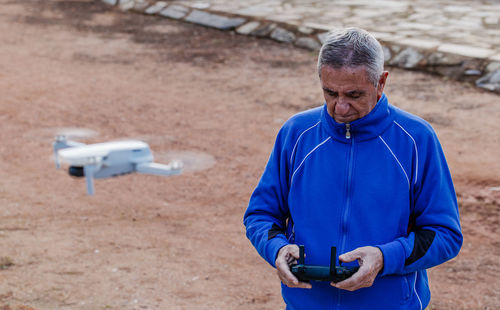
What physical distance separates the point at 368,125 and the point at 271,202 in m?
0.44

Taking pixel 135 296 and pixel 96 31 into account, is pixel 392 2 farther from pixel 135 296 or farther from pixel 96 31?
pixel 135 296

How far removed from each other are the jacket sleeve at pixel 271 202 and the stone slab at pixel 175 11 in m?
10.6

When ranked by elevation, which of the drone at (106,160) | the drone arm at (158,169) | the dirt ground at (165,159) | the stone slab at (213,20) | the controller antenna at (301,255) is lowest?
the dirt ground at (165,159)

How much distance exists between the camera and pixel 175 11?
12680mm

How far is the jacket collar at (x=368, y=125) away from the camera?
2.10m

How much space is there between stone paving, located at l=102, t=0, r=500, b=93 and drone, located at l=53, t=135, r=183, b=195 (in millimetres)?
5347

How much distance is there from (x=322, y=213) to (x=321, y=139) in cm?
25

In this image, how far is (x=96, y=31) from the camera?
38.8 ft

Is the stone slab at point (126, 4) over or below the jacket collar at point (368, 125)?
below

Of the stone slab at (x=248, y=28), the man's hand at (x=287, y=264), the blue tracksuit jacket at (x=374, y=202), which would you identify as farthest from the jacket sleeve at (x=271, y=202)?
the stone slab at (x=248, y=28)

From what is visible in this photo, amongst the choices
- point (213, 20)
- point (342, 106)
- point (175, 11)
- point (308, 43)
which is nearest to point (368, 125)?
point (342, 106)

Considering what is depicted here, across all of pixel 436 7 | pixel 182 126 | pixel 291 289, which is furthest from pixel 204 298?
pixel 436 7

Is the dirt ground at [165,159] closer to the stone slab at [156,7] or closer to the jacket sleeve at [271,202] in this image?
the stone slab at [156,7]

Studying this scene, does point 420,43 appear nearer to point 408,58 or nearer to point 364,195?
point 408,58
